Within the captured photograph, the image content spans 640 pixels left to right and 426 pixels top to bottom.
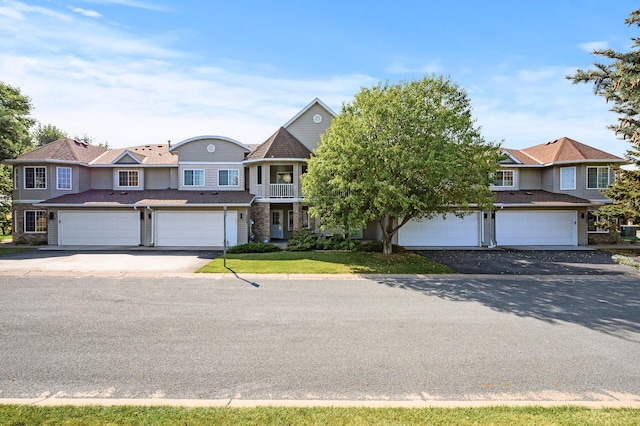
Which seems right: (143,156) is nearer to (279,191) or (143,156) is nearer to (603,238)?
(279,191)

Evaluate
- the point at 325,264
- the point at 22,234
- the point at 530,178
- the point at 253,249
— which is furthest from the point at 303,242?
the point at 22,234

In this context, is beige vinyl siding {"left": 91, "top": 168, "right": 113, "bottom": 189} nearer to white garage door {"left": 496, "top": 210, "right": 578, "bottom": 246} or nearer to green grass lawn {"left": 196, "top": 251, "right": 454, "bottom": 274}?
green grass lawn {"left": 196, "top": 251, "right": 454, "bottom": 274}

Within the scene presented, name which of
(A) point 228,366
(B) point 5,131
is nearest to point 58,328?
(A) point 228,366

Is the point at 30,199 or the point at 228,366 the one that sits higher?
the point at 30,199

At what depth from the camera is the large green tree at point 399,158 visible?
51.0 ft

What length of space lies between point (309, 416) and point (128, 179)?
26.5 metres

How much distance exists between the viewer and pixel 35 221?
962 inches

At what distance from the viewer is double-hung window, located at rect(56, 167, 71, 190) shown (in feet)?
80.1

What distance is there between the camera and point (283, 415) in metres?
4.14

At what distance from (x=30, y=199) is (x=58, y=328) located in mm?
22089

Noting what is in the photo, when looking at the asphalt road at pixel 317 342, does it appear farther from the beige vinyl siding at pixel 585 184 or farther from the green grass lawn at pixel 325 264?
the beige vinyl siding at pixel 585 184

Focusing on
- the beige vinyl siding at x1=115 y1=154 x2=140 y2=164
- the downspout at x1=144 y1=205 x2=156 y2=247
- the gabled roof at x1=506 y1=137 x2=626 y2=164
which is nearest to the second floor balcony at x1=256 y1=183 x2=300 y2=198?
the downspout at x1=144 y1=205 x2=156 y2=247

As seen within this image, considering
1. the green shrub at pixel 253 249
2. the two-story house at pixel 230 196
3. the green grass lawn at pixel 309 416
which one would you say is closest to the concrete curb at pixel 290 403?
the green grass lawn at pixel 309 416

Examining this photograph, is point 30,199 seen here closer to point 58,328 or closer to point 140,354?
point 58,328
